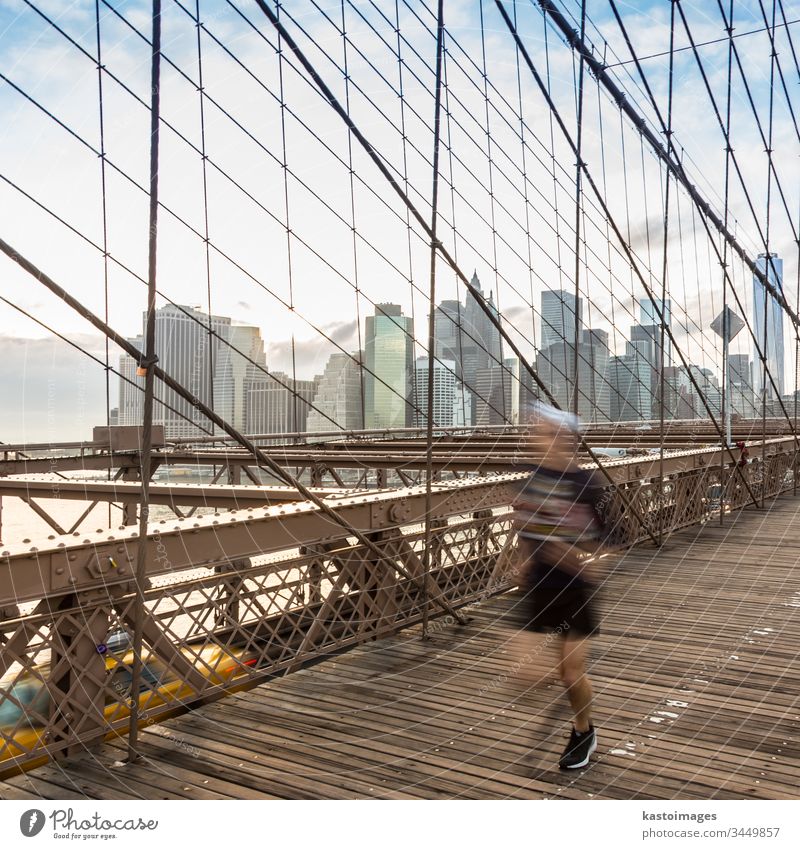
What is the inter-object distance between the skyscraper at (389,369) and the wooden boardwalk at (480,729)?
8977mm

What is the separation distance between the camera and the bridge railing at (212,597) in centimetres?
332

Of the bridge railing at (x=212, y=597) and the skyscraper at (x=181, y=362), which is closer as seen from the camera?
the bridge railing at (x=212, y=597)

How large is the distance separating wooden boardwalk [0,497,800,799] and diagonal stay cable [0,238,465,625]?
0.61 m

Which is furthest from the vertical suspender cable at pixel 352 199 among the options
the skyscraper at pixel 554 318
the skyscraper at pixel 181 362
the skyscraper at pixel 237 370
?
the skyscraper at pixel 554 318

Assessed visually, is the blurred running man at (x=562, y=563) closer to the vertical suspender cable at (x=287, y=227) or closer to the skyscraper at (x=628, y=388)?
the vertical suspender cable at (x=287, y=227)

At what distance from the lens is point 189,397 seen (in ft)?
11.5

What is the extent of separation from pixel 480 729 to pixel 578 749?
52 cm

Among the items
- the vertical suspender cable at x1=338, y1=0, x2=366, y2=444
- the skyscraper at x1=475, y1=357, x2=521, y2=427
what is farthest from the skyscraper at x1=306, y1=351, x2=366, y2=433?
the skyscraper at x1=475, y1=357, x2=521, y2=427

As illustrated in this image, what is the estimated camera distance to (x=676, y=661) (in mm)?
4672

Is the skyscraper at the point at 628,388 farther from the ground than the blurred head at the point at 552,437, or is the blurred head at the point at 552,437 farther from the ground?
the skyscraper at the point at 628,388

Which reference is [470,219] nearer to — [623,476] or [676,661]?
[623,476]
